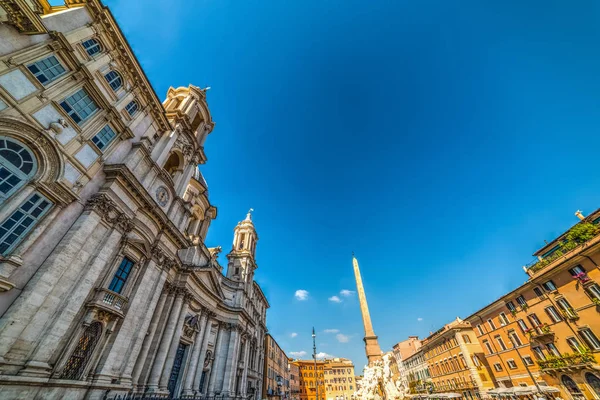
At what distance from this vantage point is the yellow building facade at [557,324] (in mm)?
20516

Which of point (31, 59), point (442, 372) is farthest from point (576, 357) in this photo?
point (31, 59)

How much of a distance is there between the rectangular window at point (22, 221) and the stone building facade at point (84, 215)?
47 mm

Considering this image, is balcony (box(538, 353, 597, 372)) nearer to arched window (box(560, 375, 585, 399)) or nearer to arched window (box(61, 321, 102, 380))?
arched window (box(560, 375, 585, 399))

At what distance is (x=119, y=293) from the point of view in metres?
15.2

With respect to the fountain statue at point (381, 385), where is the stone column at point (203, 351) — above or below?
above

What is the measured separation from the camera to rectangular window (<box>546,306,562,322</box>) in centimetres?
2361

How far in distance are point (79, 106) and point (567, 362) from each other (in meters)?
42.2

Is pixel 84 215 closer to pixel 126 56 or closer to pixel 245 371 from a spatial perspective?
pixel 126 56

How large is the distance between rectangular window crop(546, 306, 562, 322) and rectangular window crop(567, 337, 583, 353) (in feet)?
5.63

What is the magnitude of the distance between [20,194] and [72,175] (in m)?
2.59

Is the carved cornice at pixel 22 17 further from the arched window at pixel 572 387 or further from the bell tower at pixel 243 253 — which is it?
the arched window at pixel 572 387

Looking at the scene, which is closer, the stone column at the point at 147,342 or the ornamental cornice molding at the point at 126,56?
the ornamental cornice molding at the point at 126,56

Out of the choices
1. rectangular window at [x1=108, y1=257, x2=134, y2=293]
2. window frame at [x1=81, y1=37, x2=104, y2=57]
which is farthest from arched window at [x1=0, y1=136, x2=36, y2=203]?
window frame at [x1=81, y1=37, x2=104, y2=57]

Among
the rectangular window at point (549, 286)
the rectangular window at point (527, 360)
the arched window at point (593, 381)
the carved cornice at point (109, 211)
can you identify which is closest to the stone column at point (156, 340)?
the carved cornice at point (109, 211)
